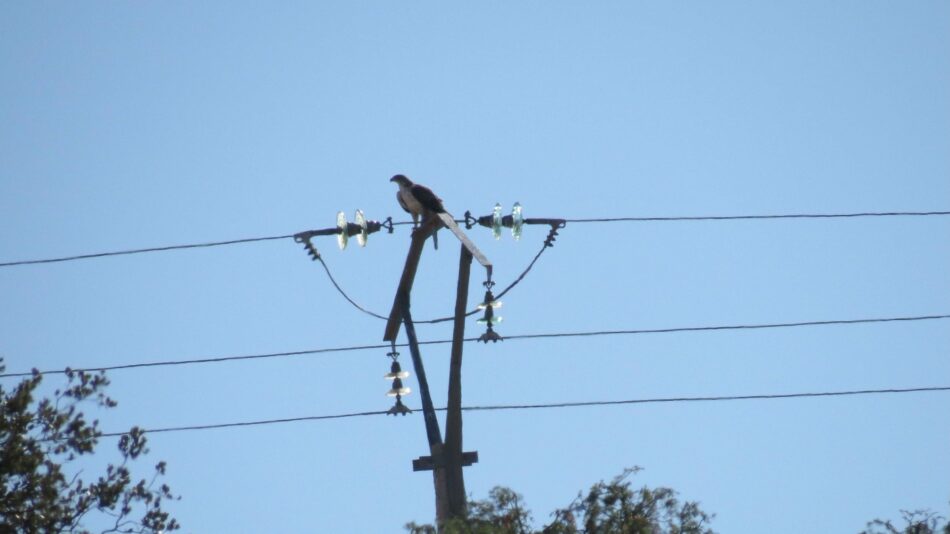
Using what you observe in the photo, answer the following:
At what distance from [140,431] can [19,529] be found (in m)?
1.46

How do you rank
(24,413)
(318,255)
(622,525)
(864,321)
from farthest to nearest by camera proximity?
(864,321) → (318,255) → (24,413) → (622,525)

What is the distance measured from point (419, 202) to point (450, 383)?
6.75 ft

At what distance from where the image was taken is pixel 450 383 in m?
17.7

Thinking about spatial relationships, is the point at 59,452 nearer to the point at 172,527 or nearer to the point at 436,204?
the point at 172,527

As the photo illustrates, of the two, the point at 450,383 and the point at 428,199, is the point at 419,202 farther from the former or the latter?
the point at 450,383

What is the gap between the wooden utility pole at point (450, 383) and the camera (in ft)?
56.5

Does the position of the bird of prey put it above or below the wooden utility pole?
above

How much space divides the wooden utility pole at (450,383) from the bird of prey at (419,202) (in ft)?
0.57

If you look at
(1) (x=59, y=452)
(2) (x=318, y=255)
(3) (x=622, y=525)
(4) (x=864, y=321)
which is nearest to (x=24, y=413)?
(1) (x=59, y=452)

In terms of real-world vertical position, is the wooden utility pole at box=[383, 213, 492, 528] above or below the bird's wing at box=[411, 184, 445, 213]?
below

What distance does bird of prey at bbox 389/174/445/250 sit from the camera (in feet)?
60.9

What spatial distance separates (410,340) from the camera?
60.2 ft

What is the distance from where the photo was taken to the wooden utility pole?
679 inches

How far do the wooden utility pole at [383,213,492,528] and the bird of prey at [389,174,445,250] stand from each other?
0.17 meters
